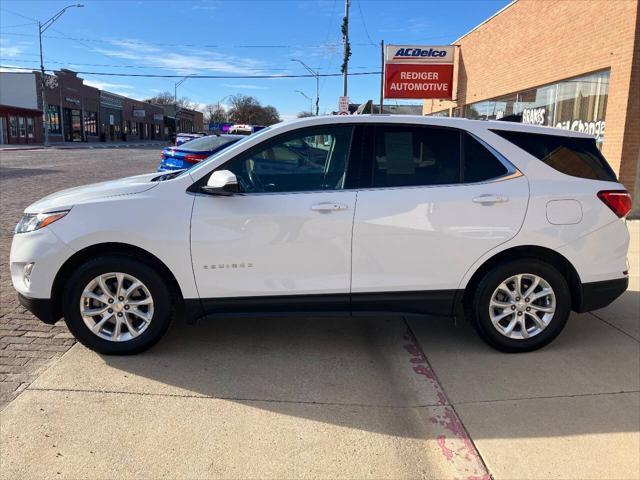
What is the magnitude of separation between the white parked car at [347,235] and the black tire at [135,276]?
10 mm

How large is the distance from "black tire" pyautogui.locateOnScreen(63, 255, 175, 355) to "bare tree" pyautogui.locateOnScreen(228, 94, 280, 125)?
106374mm

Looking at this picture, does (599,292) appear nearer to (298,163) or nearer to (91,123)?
(298,163)

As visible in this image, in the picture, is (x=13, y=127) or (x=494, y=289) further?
(x=13, y=127)

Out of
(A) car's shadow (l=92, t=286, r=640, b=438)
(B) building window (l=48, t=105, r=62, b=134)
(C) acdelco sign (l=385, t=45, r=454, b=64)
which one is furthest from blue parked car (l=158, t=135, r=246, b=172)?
(B) building window (l=48, t=105, r=62, b=134)

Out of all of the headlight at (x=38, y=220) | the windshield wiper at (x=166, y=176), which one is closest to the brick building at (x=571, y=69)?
the windshield wiper at (x=166, y=176)

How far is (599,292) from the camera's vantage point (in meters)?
4.25

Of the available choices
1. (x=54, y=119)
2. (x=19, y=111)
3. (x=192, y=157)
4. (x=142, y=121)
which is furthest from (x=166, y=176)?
(x=142, y=121)

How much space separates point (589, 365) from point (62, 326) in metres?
4.33

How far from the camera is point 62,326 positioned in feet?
15.4

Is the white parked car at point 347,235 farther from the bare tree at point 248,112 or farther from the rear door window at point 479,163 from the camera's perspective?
the bare tree at point 248,112

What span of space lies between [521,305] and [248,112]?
110778mm

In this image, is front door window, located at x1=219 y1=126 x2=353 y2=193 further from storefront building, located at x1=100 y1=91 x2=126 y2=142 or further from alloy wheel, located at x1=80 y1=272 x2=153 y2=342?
storefront building, located at x1=100 y1=91 x2=126 y2=142

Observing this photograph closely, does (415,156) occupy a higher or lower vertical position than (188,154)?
higher

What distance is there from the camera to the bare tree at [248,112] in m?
110
